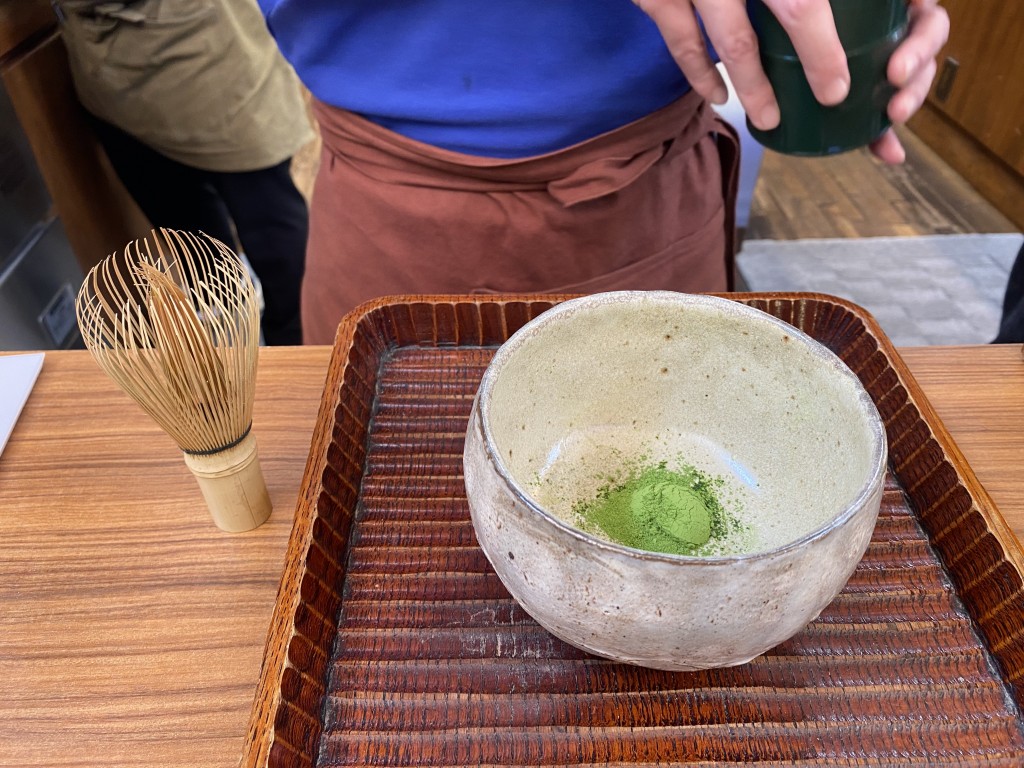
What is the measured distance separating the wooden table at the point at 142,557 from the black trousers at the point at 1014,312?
0.44 metres

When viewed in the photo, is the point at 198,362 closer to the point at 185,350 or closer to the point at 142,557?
the point at 185,350

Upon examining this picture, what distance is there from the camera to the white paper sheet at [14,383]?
607 millimetres

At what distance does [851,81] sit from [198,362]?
424 mm

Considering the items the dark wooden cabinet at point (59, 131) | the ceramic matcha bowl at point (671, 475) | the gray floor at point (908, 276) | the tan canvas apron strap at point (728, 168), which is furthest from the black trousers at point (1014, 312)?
the dark wooden cabinet at point (59, 131)

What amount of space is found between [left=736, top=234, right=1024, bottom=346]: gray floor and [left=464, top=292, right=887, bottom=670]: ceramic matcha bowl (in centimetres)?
122

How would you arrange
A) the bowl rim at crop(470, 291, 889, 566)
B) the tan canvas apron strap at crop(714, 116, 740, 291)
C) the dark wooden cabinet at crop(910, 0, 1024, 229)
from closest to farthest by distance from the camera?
1. the bowl rim at crop(470, 291, 889, 566)
2. the tan canvas apron strap at crop(714, 116, 740, 291)
3. the dark wooden cabinet at crop(910, 0, 1024, 229)

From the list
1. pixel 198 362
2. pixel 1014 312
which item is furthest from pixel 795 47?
pixel 1014 312

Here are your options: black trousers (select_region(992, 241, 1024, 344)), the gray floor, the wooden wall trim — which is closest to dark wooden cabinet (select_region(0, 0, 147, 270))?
the gray floor

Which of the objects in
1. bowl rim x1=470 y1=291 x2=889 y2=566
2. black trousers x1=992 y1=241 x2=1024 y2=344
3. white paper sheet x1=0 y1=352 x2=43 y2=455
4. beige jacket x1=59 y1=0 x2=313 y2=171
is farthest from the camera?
beige jacket x1=59 y1=0 x2=313 y2=171

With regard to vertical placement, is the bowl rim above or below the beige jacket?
above

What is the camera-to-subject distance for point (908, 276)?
1812mm

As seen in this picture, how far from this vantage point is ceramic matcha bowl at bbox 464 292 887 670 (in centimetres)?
33

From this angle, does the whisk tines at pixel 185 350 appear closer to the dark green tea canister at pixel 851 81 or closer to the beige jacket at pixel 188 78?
the dark green tea canister at pixel 851 81

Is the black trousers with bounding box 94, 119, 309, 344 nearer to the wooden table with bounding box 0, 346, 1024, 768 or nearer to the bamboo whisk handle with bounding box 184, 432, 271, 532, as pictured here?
the wooden table with bounding box 0, 346, 1024, 768
